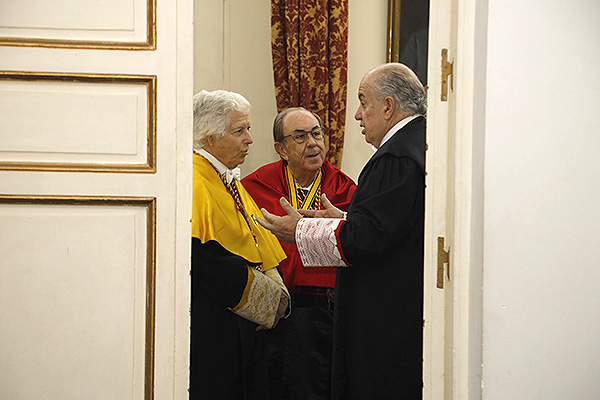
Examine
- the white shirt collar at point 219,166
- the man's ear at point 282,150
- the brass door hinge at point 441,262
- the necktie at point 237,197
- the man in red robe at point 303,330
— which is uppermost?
the man's ear at point 282,150

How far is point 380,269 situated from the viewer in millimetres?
2125

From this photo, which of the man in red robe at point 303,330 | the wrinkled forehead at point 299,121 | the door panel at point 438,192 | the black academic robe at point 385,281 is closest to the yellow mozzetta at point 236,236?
the man in red robe at point 303,330

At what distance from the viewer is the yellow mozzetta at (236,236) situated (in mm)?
2289

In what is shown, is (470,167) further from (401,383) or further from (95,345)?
(95,345)

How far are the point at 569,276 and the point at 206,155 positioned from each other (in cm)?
159

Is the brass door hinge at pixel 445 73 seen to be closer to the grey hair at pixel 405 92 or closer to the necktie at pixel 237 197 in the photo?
the grey hair at pixel 405 92

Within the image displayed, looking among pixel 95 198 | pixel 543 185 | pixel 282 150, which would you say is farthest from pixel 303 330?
pixel 543 185

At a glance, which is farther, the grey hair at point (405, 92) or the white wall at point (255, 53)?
the white wall at point (255, 53)

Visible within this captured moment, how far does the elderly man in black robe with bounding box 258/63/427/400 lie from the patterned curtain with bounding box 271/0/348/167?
55.6 inches

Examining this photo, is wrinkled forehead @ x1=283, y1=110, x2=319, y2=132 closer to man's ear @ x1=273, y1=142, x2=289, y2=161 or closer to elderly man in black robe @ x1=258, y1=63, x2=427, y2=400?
man's ear @ x1=273, y1=142, x2=289, y2=161

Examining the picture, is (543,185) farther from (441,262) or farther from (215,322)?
(215,322)

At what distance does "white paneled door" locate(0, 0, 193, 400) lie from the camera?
1.55 meters

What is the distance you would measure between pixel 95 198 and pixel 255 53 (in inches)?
94.3

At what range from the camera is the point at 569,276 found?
141 cm
